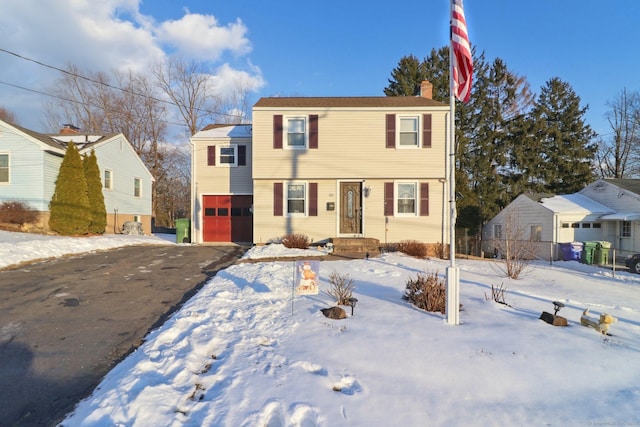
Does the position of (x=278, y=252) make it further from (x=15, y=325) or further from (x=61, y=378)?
(x=61, y=378)

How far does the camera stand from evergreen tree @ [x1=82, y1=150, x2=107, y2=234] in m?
16.2

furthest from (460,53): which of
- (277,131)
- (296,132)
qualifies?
(277,131)

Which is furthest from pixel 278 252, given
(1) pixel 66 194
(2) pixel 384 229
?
(1) pixel 66 194

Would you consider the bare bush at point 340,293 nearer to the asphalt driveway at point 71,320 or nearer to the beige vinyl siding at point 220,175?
the asphalt driveway at point 71,320

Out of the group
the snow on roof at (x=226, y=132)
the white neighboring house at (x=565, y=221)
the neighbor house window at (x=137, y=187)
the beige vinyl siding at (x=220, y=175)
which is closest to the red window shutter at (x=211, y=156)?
the beige vinyl siding at (x=220, y=175)

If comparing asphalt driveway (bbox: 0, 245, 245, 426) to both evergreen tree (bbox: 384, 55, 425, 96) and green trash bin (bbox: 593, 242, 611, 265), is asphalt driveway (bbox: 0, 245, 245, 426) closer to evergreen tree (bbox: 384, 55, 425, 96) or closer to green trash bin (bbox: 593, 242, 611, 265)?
green trash bin (bbox: 593, 242, 611, 265)

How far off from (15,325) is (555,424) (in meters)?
6.62

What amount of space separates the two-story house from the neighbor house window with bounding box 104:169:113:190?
1141cm

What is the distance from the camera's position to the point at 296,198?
13.8 metres

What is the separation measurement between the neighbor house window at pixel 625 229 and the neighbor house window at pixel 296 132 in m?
18.6

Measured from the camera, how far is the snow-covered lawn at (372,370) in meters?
2.71

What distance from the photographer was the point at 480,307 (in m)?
5.45

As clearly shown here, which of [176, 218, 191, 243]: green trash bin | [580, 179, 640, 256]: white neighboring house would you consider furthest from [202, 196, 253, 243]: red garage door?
[580, 179, 640, 256]: white neighboring house

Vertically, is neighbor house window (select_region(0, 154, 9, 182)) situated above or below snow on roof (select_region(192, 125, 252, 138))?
below
